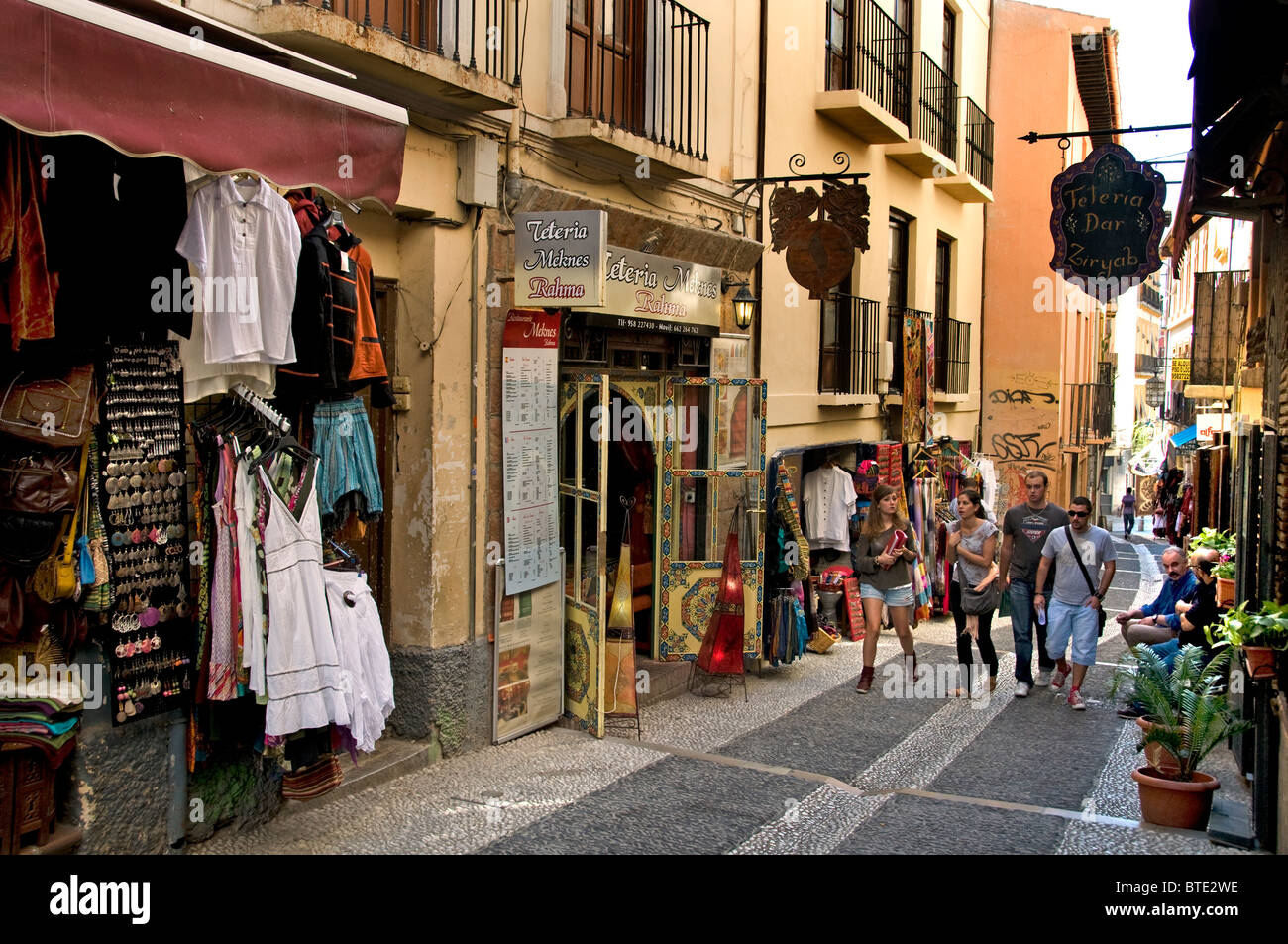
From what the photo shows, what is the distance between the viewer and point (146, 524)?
17.6ft

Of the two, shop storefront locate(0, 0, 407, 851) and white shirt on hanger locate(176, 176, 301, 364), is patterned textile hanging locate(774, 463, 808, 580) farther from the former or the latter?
white shirt on hanger locate(176, 176, 301, 364)

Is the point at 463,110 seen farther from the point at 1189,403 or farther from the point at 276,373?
the point at 1189,403

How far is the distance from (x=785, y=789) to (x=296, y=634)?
3.24 metres

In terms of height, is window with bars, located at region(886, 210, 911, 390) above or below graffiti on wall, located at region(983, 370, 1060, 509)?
above

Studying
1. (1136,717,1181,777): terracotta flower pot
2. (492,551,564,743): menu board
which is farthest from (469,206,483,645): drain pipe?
(1136,717,1181,777): terracotta flower pot

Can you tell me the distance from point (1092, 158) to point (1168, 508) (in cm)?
1258

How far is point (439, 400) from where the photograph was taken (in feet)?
24.1

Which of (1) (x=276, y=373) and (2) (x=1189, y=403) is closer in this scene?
(1) (x=276, y=373)

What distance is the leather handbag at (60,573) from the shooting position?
15.8 feet

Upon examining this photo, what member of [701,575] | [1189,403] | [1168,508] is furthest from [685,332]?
[1189,403]

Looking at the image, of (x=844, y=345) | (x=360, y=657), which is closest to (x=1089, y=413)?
(x=844, y=345)

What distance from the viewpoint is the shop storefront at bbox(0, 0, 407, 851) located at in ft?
15.3

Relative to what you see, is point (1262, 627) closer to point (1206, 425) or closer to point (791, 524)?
point (791, 524)

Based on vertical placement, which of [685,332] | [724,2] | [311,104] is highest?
[724,2]
